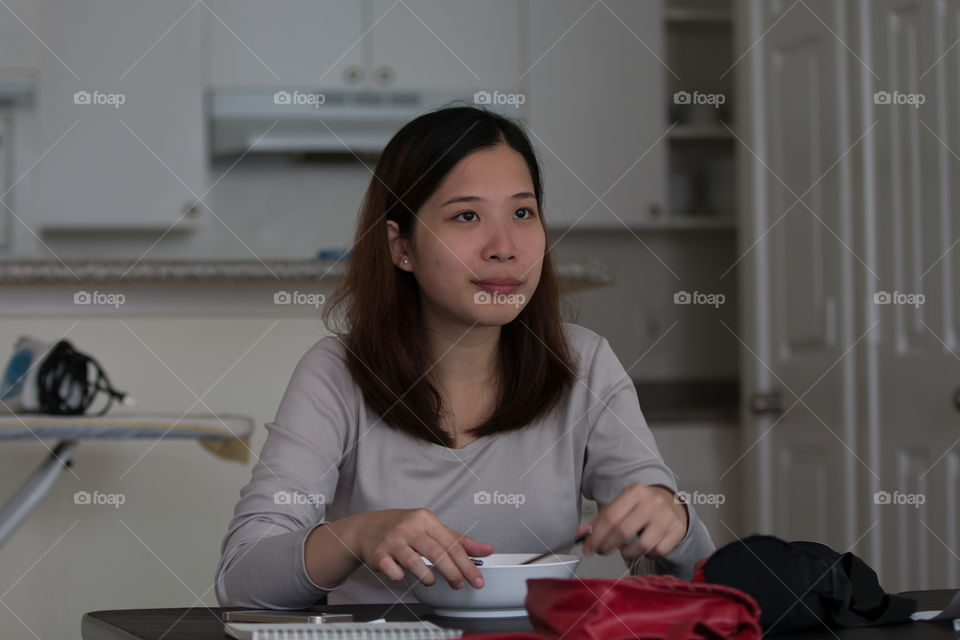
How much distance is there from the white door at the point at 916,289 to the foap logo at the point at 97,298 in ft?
4.99

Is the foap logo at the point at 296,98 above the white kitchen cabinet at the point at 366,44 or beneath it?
beneath

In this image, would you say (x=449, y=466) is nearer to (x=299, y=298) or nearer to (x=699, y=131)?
(x=299, y=298)

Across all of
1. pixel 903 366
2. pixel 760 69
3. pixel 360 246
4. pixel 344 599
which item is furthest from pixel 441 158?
pixel 760 69

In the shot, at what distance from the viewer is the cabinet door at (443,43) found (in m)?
2.96

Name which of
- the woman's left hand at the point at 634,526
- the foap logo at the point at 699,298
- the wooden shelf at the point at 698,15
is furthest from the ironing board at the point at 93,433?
the wooden shelf at the point at 698,15

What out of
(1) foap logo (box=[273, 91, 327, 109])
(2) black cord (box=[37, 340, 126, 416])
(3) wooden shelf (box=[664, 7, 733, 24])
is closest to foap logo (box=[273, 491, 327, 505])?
(2) black cord (box=[37, 340, 126, 416])

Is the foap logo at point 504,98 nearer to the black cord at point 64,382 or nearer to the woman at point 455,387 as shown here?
the black cord at point 64,382

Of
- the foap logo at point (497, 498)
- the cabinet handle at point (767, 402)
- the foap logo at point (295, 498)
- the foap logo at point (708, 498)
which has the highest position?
the cabinet handle at point (767, 402)

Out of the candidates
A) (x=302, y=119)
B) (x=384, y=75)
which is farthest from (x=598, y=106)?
(x=302, y=119)

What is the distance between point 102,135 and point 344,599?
7.07 ft

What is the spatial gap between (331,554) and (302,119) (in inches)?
86.8

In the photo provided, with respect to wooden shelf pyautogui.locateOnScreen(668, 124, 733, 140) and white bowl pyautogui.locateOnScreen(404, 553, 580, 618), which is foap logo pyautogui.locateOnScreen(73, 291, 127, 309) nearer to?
white bowl pyautogui.locateOnScreen(404, 553, 580, 618)

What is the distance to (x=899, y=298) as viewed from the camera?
83.9 inches

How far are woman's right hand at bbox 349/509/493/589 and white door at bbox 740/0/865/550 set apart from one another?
1641 millimetres
